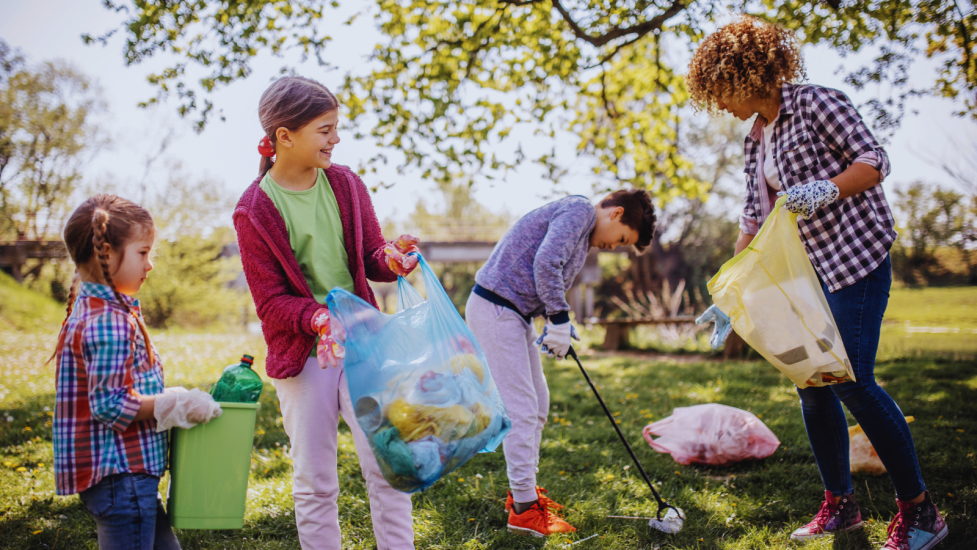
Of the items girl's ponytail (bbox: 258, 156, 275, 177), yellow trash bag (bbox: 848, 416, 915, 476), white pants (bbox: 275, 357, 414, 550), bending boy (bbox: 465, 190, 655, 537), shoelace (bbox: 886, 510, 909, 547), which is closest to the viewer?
white pants (bbox: 275, 357, 414, 550)

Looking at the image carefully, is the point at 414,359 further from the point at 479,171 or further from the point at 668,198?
the point at 668,198

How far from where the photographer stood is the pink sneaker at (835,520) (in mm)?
2117

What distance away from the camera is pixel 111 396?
4.35ft

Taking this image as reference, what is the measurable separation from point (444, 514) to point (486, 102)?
4331 millimetres

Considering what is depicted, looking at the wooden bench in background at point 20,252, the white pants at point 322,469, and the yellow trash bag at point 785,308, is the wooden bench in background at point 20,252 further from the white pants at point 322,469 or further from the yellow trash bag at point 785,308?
the yellow trash bag at point 785,308

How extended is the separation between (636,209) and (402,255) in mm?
1160

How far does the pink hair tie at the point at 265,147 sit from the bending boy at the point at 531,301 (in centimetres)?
101

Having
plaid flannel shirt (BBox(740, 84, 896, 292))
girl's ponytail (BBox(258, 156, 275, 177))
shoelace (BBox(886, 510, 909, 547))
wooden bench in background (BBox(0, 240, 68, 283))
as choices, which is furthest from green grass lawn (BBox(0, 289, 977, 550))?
Result: wooden bench in background (BBox(0, 240, 68, 283))

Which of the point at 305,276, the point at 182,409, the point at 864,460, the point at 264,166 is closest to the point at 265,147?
the point at 264,166

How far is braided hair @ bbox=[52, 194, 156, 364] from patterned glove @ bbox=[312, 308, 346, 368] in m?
0.48

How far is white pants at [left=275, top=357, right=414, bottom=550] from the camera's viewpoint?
61.4 inches

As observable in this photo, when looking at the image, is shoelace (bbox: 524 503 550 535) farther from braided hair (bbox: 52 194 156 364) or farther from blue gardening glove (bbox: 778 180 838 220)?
braided hair (bbox: 52 194 156 364)

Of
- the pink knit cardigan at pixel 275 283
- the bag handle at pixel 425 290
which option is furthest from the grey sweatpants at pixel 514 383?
the pink knit cardigan at pixel 275 283

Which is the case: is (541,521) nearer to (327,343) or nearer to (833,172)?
(327,343)
